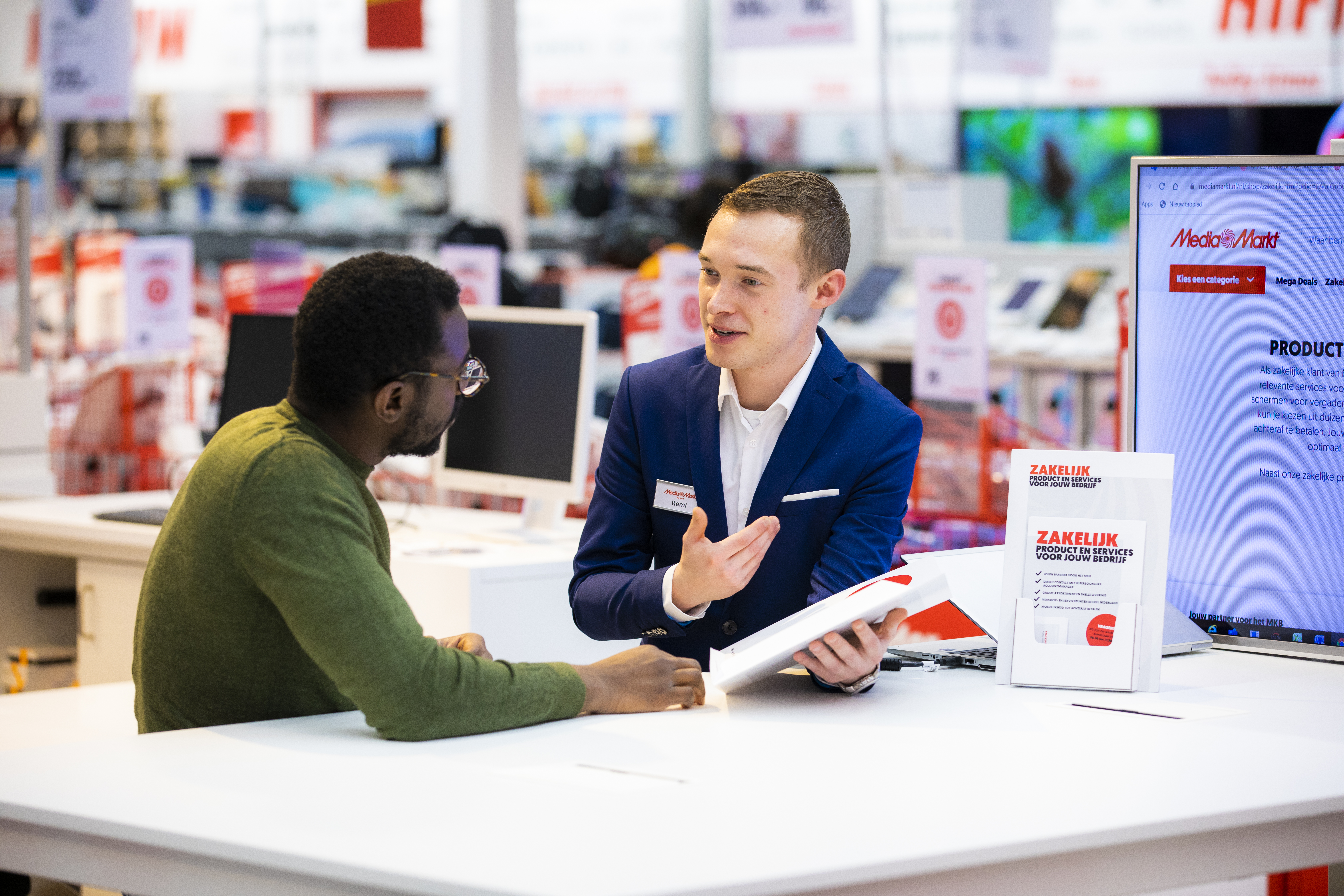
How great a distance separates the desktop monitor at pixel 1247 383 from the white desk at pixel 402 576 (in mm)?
1424

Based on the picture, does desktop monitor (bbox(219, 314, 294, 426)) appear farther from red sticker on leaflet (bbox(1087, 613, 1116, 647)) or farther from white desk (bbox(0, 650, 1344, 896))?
red sticker on leaflet (bbox(1087, 613, 1116, 647))

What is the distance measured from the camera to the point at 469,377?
199cm

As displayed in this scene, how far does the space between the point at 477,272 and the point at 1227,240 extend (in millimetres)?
3697

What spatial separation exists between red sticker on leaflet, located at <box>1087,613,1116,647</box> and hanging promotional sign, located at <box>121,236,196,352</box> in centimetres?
469

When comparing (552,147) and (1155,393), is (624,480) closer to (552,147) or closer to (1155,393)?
(1155,393)

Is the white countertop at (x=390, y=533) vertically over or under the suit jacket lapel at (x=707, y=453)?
under

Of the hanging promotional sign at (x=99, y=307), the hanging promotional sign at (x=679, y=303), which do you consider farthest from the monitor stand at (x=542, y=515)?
the hanging promotional sign at (x=99, y=307)

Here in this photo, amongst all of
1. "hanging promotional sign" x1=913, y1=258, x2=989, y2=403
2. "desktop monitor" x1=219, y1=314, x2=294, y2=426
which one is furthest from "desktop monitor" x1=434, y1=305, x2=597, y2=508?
"hanging promotional sign" x1=913, y1=258, x2=989, y2=403

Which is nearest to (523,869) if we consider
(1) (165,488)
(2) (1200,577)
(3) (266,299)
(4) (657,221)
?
(2) (1200,577)

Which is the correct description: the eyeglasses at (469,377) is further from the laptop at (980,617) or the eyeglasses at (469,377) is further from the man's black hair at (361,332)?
the laptop at (980,617)

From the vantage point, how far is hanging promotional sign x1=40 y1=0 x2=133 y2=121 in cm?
740

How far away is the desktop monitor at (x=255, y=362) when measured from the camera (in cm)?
412

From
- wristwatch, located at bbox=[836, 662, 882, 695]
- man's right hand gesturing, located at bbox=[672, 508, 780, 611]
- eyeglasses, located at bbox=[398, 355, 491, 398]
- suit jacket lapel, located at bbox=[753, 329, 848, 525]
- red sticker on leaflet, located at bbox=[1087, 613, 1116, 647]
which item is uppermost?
eyeglasses, located at bbox=[398, 355, 491, 398]

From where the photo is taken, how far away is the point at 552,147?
1259 cm
